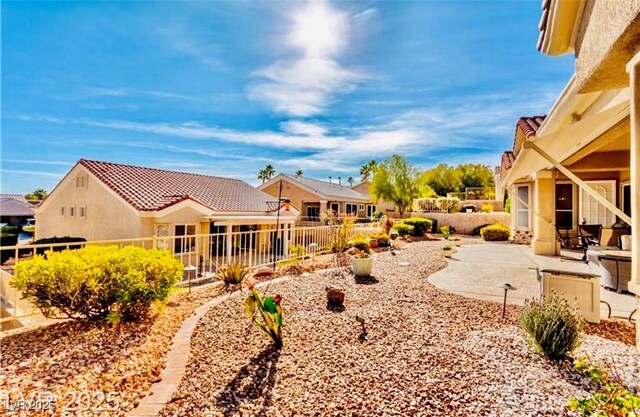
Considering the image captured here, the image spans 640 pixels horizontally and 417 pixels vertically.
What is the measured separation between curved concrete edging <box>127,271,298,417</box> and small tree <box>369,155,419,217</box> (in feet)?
93.6

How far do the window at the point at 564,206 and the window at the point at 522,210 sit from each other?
5.77 ft

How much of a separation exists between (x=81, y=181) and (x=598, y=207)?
86.7 ft

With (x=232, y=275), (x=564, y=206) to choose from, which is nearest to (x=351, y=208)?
(x=564, y=206)

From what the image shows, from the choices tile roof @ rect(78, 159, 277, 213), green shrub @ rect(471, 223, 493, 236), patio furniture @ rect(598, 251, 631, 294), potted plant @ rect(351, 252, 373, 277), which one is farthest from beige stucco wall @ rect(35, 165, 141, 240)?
green shrub @ rect(471, 223, 493, 236)

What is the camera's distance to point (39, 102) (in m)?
14.2

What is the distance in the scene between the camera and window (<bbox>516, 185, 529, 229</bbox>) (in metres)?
15.7

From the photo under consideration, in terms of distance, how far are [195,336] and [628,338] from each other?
6234 mm

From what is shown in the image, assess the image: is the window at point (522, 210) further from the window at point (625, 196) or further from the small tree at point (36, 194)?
the small tree at point (36, 194)

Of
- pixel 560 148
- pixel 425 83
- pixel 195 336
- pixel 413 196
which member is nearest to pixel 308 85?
pixel 425 83

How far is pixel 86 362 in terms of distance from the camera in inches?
133

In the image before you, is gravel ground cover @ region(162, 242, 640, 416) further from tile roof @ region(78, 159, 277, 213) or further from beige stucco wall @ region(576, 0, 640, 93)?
tile roof @ region(78, 159, 277, 213)

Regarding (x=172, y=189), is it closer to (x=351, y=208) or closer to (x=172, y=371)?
(x=172, y=371)

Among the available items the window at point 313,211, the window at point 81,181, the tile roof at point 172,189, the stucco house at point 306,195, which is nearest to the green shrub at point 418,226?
the tile roof at point 172,189

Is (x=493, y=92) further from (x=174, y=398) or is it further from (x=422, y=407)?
(x=174, y=398)
